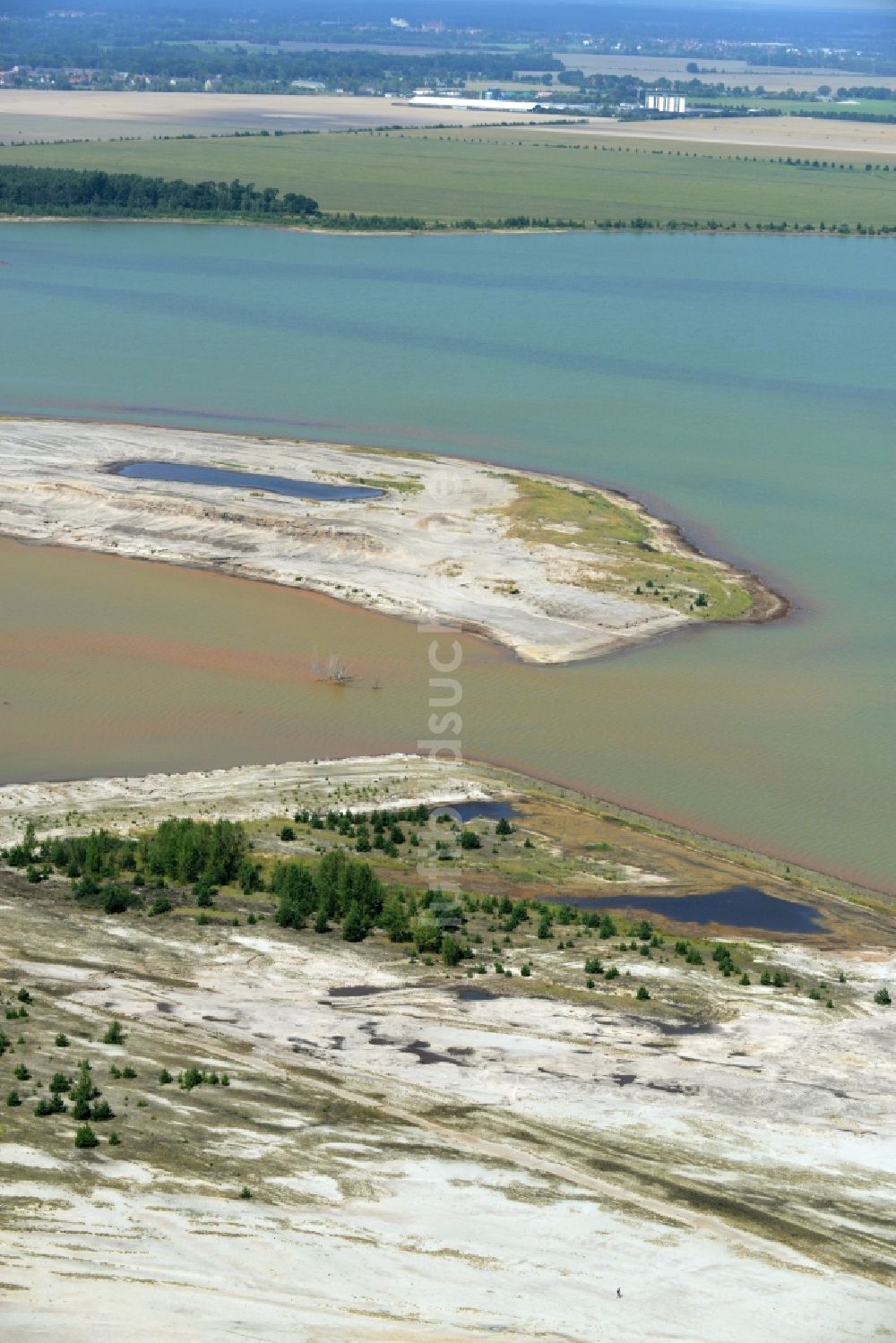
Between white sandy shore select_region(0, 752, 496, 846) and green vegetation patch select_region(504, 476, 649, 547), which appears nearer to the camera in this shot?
white sandy shore select_region(0, 752, 496, 846)

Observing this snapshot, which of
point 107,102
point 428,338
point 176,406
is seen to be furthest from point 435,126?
point 176,406

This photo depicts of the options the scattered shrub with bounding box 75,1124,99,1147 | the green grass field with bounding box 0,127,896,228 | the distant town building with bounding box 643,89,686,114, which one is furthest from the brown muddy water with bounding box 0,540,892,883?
the distant town building with bounding box 643,89,686,114

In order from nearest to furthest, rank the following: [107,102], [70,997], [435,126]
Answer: [70,997] → [435,126] → [107,102]

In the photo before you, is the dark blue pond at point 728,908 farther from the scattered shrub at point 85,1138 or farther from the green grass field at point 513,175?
the green grass field at point 513,175

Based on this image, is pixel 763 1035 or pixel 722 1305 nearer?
pixel 722 1305

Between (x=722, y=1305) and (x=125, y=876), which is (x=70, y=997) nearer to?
(x=125, y=876)

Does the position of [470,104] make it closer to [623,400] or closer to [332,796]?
[623,400]

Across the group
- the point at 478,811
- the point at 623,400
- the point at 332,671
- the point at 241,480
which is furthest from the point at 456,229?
the point at 478,811

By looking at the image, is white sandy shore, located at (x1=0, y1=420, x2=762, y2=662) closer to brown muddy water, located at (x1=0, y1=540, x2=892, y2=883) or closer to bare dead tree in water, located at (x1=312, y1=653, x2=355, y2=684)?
brown muddy water, located at (x1=0, y1=540, x2=892, y2=883)
